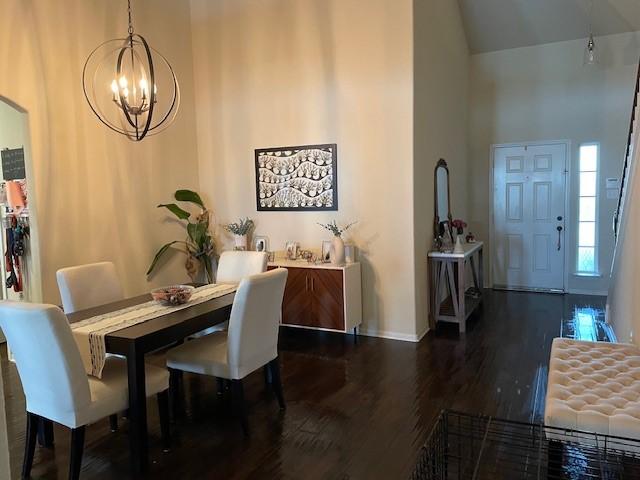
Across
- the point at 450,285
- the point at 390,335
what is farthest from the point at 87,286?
the point at 450,285

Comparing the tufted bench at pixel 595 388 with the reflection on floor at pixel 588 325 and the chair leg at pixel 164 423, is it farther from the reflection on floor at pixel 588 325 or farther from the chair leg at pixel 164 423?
the chair leg at pixel 164 423

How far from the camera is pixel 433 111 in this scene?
17.5ft

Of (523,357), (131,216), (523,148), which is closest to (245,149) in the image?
(131,216)

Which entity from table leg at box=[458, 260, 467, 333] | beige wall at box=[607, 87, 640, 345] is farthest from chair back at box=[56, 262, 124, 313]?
beige wall at box=[607, 87, 640, 345]

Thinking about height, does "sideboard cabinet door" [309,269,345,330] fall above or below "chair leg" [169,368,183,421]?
above

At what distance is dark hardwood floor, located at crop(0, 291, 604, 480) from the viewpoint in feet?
8.76

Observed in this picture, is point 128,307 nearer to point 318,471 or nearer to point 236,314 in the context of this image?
point 236,314

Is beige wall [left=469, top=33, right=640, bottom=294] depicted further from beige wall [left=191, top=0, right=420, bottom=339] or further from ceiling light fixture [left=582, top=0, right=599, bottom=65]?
beige wall [left=191, top=0, right=420, bottom=339]

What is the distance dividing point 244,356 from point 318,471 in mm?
804

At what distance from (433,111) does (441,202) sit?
3.43 ft

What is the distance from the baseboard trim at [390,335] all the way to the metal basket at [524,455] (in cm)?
170

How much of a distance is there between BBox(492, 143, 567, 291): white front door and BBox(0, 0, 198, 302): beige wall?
444 cm

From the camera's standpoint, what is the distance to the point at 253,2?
528cm

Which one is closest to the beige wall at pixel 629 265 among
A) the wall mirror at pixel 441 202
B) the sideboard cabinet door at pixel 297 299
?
the wall mirror at pixel 441 202
